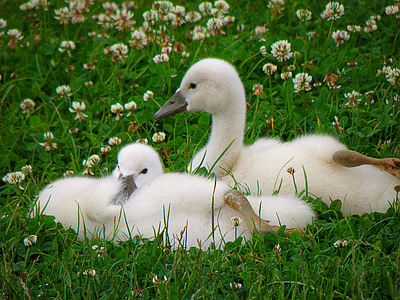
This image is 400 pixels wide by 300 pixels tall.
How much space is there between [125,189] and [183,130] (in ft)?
4.38

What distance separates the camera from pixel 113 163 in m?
4.63

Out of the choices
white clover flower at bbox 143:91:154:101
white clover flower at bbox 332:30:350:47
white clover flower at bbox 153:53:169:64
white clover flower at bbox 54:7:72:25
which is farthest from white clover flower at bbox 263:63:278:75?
white clover flower at bbox 54:7:72:25

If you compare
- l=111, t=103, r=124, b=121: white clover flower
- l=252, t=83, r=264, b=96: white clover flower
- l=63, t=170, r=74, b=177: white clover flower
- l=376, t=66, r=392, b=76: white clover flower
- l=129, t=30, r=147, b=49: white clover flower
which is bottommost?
l=63, t=170, r=74, b=177: white clover flower

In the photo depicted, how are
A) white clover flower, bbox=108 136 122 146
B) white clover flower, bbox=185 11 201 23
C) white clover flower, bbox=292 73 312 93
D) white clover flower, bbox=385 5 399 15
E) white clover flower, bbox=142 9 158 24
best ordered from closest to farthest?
white clover flower, bbox=108 136 122 146 → white clover flower, bbox=292 73 312 93 → white clover flower, bbox=385 5 399 15 → white clover flower, bbox=142 9 158 24 → white clover flower, bbox=185 11 201 23

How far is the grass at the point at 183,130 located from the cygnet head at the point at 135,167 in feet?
1.62

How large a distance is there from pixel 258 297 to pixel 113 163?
2.17m

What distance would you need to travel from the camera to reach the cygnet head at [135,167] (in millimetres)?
3803

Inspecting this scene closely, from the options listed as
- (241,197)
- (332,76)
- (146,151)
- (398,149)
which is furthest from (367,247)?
(332,76)

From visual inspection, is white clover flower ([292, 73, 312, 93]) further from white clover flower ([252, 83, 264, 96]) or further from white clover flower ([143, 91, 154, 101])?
white clover flower ([143, 91, 154, 101])

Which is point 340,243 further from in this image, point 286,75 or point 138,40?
point 138,40

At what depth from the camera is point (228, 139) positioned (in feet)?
13.7

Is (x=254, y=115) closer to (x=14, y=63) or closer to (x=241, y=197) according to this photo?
(x=241, y=197)

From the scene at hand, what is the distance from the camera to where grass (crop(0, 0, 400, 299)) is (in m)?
3.00

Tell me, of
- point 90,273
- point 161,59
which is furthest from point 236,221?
point 161,59
